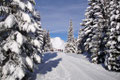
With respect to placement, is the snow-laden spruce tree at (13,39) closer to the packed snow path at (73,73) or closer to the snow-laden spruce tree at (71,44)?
the packed snow path at (73,73)

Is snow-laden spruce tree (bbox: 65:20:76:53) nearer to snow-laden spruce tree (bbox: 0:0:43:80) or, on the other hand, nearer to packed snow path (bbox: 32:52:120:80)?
packed snow path (bbox: 32:52:120:80)

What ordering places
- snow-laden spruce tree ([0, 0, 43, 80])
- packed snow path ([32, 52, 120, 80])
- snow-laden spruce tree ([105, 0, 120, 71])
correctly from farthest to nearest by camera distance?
snow-laden spruce tree ([105, 0, 120, 71]) → packed snow path ([32, 52, 120, 80]) → snow-laden spruce tree ([0, 0, 43, 80])

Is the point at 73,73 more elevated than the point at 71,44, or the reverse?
the point at 73,73

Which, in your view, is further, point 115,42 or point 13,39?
point 115,42

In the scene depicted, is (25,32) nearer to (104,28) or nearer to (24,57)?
(24,57)

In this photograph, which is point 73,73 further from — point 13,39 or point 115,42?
point 13,39

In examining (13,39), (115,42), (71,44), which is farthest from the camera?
(71,44)

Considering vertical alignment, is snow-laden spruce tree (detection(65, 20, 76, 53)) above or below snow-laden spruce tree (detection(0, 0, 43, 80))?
below

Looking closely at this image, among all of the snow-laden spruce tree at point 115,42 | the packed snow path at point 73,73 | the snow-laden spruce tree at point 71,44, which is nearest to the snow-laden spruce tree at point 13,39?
the packed snow path at point 73,73

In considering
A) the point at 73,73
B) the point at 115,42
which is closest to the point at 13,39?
the point at 73,73

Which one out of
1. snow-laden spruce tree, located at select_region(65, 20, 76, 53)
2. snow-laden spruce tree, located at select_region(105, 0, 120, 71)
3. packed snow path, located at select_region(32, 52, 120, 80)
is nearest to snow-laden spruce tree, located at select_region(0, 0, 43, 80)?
packed snow path, located at select_region(32, 52, 120, 80)

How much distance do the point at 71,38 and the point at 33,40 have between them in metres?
43.8

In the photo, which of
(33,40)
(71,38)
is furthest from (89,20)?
(71,38)

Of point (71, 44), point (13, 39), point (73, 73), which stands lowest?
point (71, 44)
